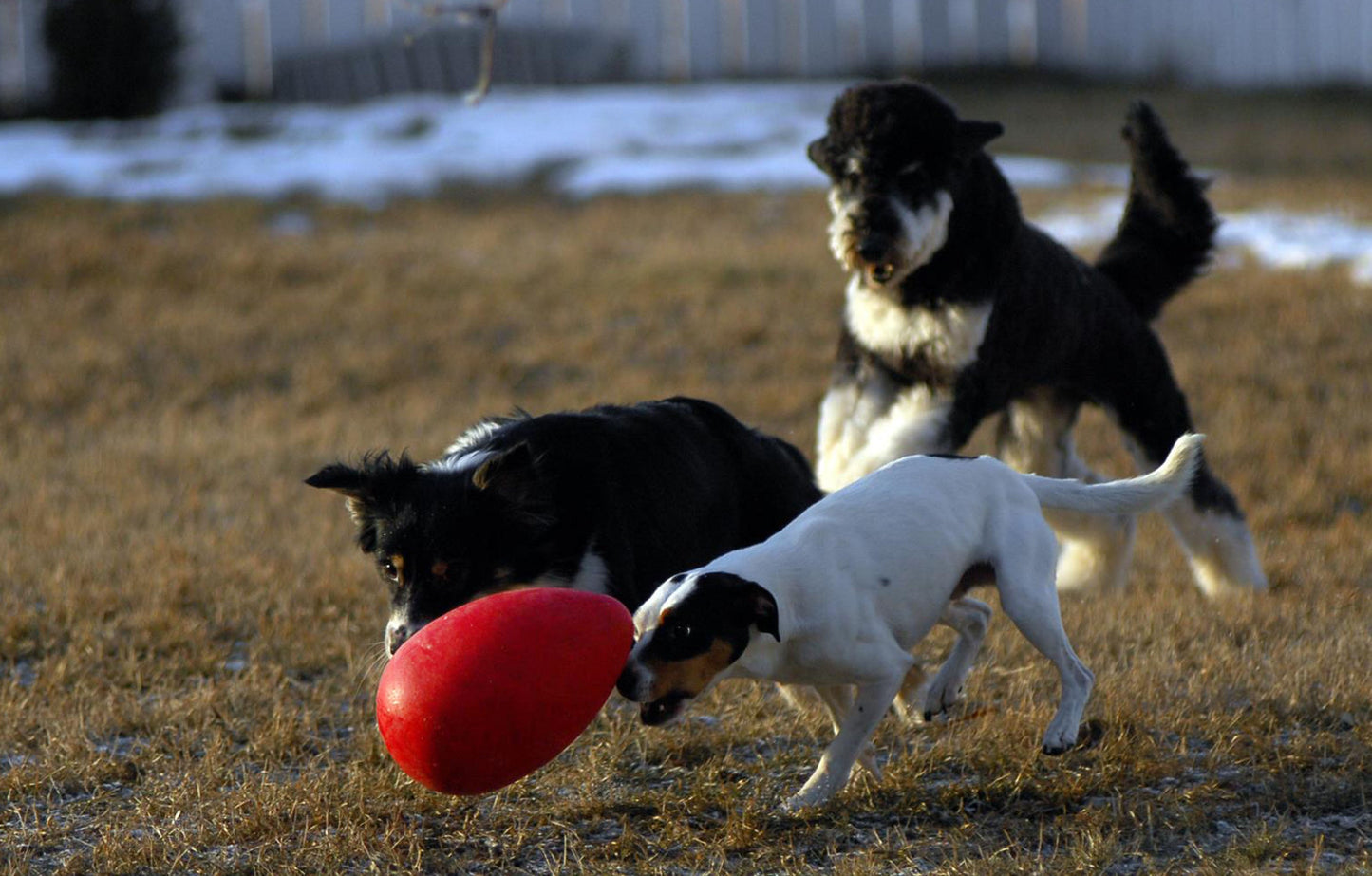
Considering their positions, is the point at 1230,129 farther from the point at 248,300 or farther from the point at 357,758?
the point at 357,758

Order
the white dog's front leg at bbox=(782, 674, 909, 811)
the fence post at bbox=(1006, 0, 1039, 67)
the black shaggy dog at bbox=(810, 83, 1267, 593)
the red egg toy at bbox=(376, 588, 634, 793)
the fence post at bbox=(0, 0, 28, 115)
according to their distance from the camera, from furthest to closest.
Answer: the fence post at bbox=(1006, 0, 1039, 67) < the fence post at bbox=(0, 0, 28, 115) < the black shaggy dog at bbox=(810, 83, 1267, 593) < the white dog's front leg at bbox=(782, 674, 909, 811) < the red egg toy at bbox=(376, 588, 634, 793)

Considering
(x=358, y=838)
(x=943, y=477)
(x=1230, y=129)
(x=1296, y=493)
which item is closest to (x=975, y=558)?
(x=943, y=477)

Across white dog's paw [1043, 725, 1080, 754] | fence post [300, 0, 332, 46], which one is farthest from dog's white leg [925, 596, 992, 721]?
fence post [300, 0, 332, 46]

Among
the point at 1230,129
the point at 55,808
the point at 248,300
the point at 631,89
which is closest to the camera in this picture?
the point at 55,808

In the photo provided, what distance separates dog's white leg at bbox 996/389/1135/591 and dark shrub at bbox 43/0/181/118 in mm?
16980

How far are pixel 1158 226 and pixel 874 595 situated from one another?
380 cm

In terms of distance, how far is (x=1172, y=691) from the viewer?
16.9 feet

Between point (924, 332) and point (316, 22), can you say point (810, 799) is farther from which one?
point (316, 22)

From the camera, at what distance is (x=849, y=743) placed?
13.9 ft

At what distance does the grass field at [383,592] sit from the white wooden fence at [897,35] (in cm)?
862

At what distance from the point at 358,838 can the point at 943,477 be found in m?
1.95

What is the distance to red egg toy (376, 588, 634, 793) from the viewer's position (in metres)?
3.76

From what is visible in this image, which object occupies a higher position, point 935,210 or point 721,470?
point 935,210

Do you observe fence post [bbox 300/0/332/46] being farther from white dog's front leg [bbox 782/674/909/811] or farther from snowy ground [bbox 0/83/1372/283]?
white dog's front leg [bbox 782/674/909/811]
